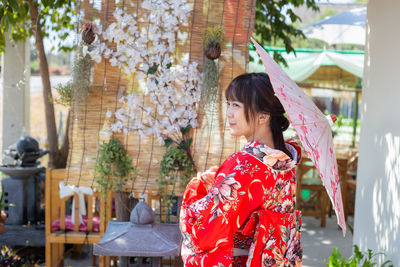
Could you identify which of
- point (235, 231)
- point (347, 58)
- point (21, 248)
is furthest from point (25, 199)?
point (347, 58)

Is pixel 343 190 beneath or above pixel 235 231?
beneath

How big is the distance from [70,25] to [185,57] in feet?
9.29

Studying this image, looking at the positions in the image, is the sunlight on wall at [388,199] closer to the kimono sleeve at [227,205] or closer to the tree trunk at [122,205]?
the kimono sleeve at [227,205]

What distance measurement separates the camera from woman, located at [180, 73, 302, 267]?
5.63 feet

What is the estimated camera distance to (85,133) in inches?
118

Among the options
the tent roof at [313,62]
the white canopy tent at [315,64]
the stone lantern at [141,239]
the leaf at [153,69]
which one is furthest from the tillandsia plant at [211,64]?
the white canopy tent at [315,64]

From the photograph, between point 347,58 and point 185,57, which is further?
point 347,58

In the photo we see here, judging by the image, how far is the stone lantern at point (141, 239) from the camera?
2344 mm

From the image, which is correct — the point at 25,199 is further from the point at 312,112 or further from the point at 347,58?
the point at 347,58

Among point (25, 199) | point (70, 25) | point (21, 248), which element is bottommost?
point (21, 248)

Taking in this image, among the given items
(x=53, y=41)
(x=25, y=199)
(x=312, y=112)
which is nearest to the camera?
(x=312, y=112)

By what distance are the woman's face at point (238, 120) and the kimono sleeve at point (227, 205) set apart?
0.41ft

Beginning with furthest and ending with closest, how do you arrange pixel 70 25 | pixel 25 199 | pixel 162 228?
1. pixel 70 25
2. pixel 25 199
3. pixel 162 228

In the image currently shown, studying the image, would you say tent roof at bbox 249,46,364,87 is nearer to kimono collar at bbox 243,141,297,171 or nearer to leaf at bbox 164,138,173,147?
leaf at bbox 164,138,173,147
